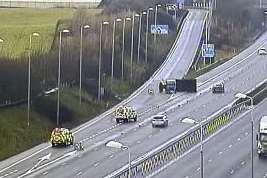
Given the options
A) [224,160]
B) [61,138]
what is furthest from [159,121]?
[224,160]

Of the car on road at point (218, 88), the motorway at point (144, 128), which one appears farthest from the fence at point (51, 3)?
the car on road at point (218, 88)

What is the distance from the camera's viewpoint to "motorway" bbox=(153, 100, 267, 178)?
181 feet

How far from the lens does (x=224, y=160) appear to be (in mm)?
59688

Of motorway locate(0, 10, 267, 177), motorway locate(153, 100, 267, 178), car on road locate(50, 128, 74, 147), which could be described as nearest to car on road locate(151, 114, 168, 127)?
motorway locate(0, 10, 267, 177)

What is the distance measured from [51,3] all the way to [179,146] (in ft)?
251

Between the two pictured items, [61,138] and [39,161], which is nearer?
[39,161]

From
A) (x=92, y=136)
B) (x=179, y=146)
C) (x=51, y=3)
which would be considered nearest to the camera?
(x=179, y=146)

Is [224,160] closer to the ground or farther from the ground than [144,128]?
farther from the ground

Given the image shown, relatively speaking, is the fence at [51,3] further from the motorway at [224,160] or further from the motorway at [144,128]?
the motorway at [224,160]

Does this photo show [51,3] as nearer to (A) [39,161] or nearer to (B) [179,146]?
(B) [179,146]

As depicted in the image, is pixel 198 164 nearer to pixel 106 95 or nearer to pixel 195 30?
pixel 106 95

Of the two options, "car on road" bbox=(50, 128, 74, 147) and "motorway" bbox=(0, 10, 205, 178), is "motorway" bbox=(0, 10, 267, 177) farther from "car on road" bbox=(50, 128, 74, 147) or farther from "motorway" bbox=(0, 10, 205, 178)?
"car on road" bbox=(50, 128, 74, 147)

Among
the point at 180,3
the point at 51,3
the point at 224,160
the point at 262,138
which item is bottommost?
the point at 224,160

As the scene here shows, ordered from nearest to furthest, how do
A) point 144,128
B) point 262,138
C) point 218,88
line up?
1. point 262,138
2. point 144,128
3. point 218,88
